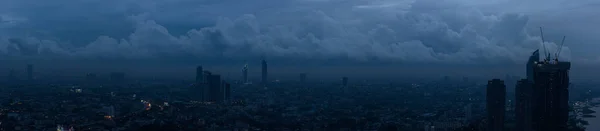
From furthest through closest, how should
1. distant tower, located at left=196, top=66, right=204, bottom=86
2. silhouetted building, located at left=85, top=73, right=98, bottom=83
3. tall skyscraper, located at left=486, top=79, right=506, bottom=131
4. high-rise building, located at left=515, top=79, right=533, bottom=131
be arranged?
1. silhouetted building, located at left=85, top=73, right=98, bottom=83
2. distant tower, located at left=196, top=66, right=204, bottom=86
3. high-rise building, located at left=515, top=79, right=533, bottom=131
4. tall skyscraper, located at left=486, top=79, right=506, bottom=131

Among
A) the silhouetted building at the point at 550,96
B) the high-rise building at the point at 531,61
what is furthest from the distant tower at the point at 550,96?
the high-rise building at the point at 531,61

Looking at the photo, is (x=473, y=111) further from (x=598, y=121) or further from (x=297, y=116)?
(x=297, y=116)

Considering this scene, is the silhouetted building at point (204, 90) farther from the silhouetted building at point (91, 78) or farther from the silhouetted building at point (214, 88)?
the silhouetted building at point (91, 78)

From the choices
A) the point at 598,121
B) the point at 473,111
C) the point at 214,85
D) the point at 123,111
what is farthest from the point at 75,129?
the point at 598,121

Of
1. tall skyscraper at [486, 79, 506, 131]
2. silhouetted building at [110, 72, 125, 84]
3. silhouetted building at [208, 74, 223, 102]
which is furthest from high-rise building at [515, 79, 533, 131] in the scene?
silhouetted building at [110, 72, 125, 84]

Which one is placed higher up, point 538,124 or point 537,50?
point 537,50

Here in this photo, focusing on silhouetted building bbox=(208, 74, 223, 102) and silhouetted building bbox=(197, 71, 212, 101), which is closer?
silhouetted building bbox=(208, 74, 223, 102)

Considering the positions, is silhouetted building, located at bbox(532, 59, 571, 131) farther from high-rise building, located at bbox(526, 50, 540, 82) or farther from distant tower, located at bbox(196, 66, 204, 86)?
distant tower, located at bbox(196, 66, 204, 86)
